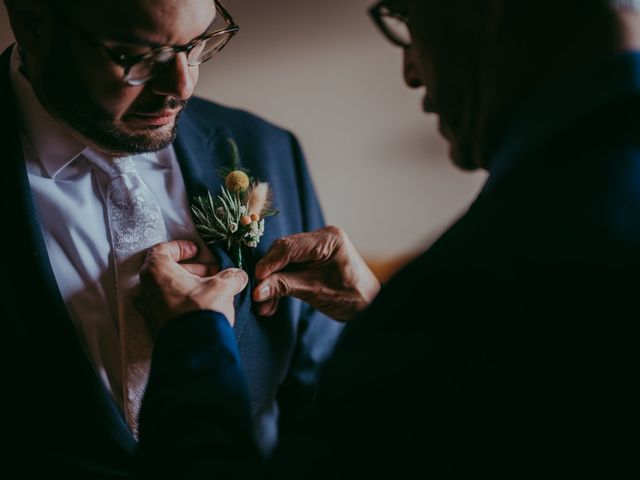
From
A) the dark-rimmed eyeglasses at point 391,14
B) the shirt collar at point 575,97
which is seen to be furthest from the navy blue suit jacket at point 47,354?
the shirt collar at point 575,97

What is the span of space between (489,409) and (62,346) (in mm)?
809

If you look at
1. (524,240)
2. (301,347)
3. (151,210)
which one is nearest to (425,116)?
(301,347)

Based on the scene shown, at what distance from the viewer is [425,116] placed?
2.18m

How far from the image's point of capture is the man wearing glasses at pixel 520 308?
64 cm

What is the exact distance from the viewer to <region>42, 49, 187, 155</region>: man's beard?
43.9 inches

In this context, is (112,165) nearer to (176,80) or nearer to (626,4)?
(176,80)

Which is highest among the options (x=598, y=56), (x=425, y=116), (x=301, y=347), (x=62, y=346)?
(x=598, y=56)

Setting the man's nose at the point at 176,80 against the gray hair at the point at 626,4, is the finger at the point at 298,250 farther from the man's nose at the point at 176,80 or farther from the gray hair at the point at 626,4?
the gray hair at the point at 626,4

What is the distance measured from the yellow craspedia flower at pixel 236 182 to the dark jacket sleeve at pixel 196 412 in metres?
0.38

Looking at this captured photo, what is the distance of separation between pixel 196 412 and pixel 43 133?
696mm

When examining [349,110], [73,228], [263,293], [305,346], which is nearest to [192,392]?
[263,293]

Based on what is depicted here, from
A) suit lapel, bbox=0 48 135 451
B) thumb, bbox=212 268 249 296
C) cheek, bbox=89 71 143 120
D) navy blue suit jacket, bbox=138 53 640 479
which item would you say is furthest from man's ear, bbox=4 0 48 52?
navy blue suit jacket, bbox=138 53 640 479

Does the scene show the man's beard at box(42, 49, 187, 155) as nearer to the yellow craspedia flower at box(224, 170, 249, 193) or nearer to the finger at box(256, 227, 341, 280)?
the yellow craspedia flower at box(224, 170, 249, 193)

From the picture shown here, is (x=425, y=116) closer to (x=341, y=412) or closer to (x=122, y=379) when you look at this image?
(x=122, y=379)
